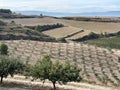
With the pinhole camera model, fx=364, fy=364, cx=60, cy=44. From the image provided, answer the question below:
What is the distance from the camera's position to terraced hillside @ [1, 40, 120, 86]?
78.6 metres

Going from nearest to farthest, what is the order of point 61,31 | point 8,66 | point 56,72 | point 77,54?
point 56,72
point 8,66
point 77,54
point 61,31

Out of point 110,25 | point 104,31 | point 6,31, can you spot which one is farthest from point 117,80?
point 110,25

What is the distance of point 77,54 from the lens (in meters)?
93.5

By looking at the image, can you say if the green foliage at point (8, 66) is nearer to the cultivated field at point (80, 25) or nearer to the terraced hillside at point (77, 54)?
the terraced hillside at point (77, 54)

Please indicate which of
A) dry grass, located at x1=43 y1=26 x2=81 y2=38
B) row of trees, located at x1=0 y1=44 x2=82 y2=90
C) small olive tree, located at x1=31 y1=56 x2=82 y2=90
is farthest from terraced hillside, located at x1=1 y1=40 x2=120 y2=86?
dry grass, located at x1=43 y1=26 x2=81 y2=38

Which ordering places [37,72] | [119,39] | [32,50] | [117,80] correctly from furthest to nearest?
1. [119,39]
2. [32,50]
3. [117,80]
4. [37,72]

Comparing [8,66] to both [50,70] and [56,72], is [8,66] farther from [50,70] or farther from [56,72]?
[56,72]

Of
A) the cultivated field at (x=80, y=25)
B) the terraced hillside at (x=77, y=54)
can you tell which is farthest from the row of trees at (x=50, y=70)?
the cultivated field at (x=80, y=25)

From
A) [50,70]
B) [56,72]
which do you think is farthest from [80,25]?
[56,72]

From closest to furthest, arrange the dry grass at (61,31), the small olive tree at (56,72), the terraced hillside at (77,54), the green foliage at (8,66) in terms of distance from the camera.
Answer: the small olive tree at (56,72)
the green foliage at (8,66)
the terraced hillside at (77,54)
the dry grass at (61,31)

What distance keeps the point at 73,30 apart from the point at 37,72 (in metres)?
116

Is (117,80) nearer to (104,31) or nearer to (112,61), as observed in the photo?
(112,61)

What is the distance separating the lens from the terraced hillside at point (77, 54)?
3094 inches

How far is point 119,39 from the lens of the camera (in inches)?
5787
